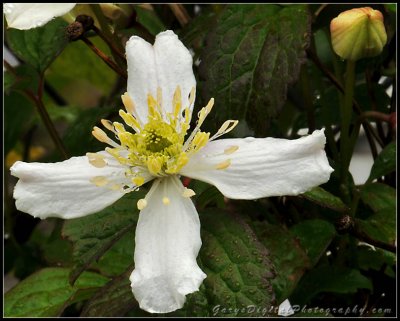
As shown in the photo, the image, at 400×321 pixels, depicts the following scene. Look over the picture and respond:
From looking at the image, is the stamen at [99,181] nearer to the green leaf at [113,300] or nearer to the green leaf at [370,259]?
the green leaf at [113,300]

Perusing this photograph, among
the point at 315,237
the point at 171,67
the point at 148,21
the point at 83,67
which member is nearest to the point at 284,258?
the point at 315,237

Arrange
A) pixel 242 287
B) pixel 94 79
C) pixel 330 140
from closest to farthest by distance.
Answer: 1. pixel 242 287
2. pixel 330 140
3. pixel 94 79

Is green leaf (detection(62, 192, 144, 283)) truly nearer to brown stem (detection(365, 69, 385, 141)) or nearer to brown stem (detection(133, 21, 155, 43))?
brown stem (detection(133, 21, 155, 43))

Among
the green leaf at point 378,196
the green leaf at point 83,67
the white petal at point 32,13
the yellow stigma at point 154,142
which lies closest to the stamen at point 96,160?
the yellow stigma at point 154,142

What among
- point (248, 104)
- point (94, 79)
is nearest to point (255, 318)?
point (248, 104)

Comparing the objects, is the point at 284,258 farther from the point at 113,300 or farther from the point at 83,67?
the point at 83,67

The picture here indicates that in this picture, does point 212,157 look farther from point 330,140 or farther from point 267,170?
point 330,140
